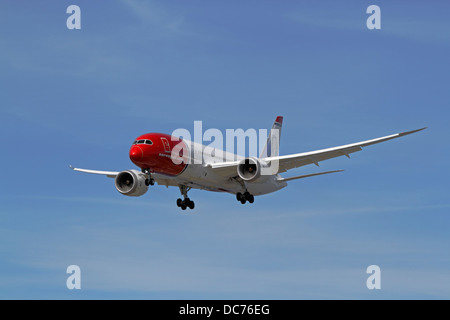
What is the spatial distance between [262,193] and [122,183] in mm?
11461

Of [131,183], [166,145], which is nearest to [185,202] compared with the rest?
[131,183]

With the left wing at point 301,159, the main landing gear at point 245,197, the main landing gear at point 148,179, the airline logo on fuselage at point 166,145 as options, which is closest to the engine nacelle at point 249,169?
the left wing at point 301,159

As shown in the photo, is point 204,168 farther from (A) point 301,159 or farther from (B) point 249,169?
(A) point 301,159

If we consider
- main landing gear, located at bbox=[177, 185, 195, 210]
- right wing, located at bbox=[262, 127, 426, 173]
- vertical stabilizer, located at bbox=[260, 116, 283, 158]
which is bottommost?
main landing gear, located at bbox=[177, 185, 195, 210]

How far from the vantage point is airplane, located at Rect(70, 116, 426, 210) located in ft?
166

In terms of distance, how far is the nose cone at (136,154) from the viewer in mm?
49875

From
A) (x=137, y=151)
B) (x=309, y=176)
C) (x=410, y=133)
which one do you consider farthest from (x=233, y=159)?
(x=410, y=133)

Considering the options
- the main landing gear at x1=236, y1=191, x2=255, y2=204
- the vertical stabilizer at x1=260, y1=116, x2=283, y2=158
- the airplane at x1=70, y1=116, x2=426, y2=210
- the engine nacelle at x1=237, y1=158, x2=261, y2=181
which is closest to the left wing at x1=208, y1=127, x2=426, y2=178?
the airplane at x1=70, y1=116, x2=426, y2=210

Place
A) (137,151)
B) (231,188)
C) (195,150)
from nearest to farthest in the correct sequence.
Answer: (137,151) → (195,150) → (231,188)

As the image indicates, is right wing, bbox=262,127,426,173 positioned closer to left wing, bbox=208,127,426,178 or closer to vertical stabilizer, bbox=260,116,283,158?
left wing, bbox=208,127,426,178

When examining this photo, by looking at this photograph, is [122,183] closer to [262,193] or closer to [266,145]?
[262,193]

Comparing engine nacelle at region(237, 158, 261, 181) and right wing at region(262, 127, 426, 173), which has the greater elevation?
right wing at region(262, 127, 426, 173)

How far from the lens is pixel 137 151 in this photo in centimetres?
4994

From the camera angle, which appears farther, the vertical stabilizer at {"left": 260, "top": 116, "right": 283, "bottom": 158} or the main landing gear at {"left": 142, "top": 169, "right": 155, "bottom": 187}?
the vertical stabilizer at {"left": 260, "top": 116, "right": 283, "bottom": 158}
